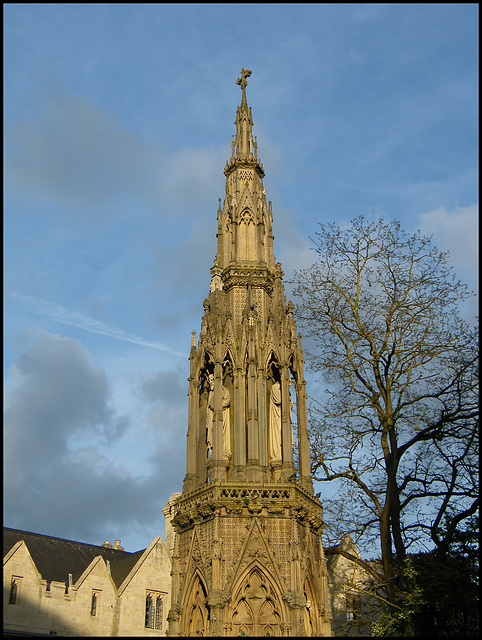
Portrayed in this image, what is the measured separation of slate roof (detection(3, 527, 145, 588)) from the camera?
4056 cm

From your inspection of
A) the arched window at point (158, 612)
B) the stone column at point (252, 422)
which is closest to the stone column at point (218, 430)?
the stone column at point (252, 422)

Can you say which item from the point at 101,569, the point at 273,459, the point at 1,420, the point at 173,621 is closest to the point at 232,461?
the point at 273,459

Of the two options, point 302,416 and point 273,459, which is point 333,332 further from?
point 273,459

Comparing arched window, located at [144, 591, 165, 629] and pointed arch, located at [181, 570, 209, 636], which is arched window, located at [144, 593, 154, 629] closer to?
arched window, located at [144, 591, 165, 629]

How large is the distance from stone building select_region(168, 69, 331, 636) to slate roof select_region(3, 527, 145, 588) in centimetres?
2484

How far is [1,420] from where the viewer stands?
11352 mm

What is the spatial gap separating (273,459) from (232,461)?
1138 mm

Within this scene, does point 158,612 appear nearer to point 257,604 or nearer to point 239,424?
point 239,424

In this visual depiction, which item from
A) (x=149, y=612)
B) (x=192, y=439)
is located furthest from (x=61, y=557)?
(x=192, y=439)

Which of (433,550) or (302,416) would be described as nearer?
(433,550)

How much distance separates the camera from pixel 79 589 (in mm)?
38312

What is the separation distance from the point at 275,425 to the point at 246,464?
1674 millimetres

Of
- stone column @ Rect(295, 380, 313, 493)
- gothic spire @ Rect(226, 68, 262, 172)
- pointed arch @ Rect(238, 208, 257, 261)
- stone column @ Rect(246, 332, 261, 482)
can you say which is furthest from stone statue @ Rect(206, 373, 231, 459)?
gothic spire @ Rect(226, 68, 262, 172)

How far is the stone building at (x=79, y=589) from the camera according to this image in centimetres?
3628
